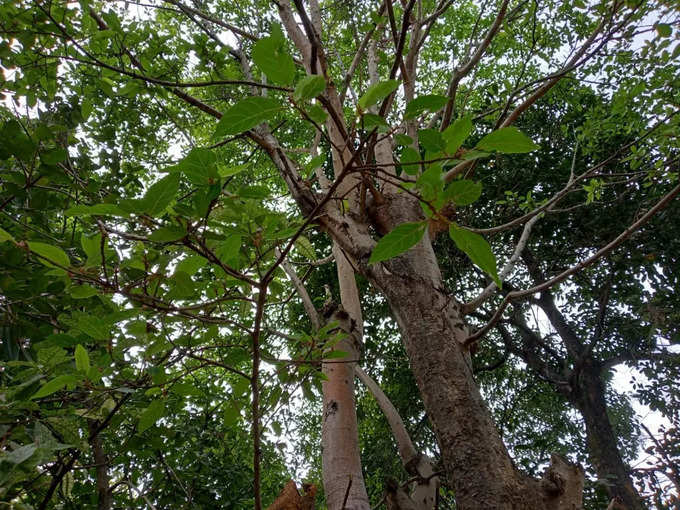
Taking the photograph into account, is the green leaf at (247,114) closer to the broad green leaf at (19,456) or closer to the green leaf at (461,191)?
the green leaf at (461,191)

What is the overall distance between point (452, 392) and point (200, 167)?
0.87 meters

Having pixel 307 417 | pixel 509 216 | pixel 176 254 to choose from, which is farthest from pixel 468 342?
pixel 509 216

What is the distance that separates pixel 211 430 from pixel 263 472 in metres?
1.87

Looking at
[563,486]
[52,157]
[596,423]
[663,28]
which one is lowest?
[563,486]

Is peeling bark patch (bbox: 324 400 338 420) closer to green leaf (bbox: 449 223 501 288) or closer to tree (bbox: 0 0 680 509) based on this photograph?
tree (bbox: 0 0 680 509)

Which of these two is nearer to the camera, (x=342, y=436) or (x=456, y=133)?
(x=456, y=133)

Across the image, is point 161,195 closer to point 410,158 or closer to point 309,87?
point 309,87

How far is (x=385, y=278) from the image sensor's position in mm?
1429

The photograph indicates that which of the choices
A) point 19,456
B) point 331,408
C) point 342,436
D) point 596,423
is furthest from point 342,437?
point 596,423

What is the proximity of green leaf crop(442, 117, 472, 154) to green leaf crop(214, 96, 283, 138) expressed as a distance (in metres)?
0.27

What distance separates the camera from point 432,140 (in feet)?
2.18

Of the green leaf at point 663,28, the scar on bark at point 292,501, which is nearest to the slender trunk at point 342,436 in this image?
the scar on bark at point 292,501

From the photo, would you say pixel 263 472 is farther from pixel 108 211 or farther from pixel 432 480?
pixel 108 211

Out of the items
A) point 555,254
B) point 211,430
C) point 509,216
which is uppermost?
point 509,216
